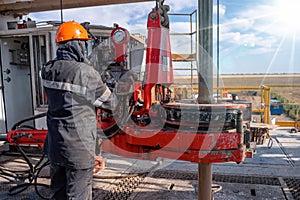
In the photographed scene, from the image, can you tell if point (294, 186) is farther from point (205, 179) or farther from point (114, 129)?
point (114, 129)

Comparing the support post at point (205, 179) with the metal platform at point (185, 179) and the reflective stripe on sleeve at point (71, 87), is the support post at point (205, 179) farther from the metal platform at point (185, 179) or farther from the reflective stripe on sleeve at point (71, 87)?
the reflective stripe on sleeve at point (71, 87)

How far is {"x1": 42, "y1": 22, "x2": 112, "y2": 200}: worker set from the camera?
2.34 meters

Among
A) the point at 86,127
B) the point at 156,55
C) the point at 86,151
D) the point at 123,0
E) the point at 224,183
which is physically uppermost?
the point at 123,0

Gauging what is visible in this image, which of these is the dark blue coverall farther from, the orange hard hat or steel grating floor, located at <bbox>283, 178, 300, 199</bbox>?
steel grating floor, located at <bbox>283, 178, 300, 199</bbox>

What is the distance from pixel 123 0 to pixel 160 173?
10.6 ft

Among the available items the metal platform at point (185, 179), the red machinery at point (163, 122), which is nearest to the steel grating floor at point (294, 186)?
the metal platform at point (185, 179)

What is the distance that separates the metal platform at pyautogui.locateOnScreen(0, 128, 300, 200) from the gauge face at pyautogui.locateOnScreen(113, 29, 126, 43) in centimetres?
189

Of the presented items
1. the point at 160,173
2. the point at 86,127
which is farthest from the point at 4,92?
the point at 86,127

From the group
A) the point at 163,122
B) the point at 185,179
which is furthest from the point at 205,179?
the point at 185,179

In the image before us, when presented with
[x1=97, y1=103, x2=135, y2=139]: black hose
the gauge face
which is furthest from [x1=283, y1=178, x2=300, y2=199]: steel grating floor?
the gauge face

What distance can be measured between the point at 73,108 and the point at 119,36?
64.7 inches

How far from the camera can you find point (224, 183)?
373cm

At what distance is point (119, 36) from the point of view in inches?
145

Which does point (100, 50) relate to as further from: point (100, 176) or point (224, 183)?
point (224, 183)
